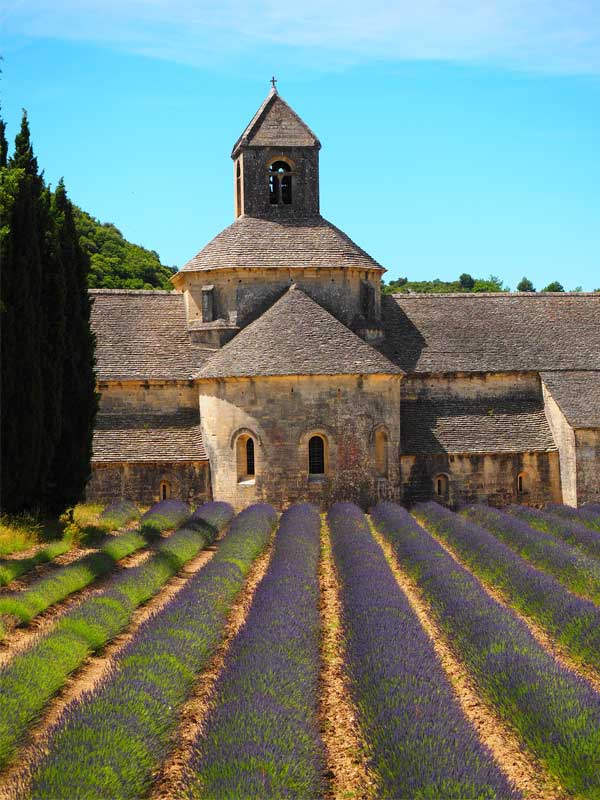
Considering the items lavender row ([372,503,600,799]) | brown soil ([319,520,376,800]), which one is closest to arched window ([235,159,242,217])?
lavender row ([372,503,600,799])

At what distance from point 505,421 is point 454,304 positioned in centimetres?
546

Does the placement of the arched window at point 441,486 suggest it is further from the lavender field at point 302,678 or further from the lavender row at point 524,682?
the lavender row at point 524,682

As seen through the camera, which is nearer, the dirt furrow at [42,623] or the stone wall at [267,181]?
the dirt furrow at [42,623]

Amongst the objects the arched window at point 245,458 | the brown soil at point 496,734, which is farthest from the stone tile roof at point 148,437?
the brown soil at point 496,734

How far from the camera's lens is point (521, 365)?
31.0 meters

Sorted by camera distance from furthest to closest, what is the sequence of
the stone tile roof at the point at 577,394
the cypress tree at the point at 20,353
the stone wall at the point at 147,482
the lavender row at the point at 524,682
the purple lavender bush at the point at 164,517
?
the stone tile roof at the point at 577,394, the stone wall at the point at 147,482, the purple lavender bush at the point at 164,517, the cypress tree at the point at 20,353, the lavender row at the point at 524,682

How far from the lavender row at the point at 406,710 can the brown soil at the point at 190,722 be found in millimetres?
1417

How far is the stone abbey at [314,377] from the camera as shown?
26.9 meters

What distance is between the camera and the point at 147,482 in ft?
90.1

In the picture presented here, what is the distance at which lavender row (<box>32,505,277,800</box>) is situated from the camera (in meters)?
6.88

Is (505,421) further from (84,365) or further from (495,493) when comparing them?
(84,365)

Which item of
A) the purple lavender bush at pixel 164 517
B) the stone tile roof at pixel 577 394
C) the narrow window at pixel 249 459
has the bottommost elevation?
the purple lavender bush at pixel 164 517

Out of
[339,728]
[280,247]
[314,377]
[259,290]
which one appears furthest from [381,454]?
[339,728]

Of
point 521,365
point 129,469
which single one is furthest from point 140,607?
point 521,365
